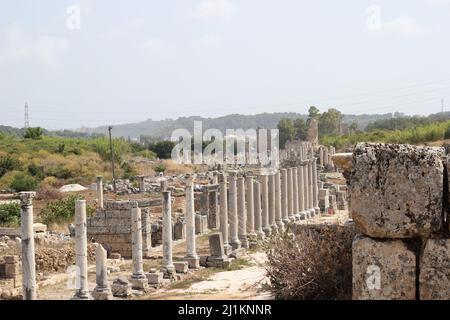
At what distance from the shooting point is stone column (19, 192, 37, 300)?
11.1 meters

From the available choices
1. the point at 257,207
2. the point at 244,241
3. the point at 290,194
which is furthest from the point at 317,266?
the point at 290,194

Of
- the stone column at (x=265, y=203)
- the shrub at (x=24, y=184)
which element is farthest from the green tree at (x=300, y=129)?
the stone column at (x=265, y=203)

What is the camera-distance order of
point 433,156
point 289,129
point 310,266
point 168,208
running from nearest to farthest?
point 433,156 → point 310,266 → point 168,208 → point 289,129

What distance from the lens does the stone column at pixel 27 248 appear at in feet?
36.4

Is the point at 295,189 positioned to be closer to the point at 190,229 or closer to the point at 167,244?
the point at 190,229

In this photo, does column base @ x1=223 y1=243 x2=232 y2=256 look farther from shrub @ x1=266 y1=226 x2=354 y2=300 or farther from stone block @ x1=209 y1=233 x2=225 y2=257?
shrub @ x1=266 y1=226 x2=354 y2=300

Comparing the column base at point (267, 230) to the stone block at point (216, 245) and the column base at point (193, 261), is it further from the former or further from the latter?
the column base at point (193, 261)

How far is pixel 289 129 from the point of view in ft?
389

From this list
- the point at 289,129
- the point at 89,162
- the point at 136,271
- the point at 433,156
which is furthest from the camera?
the point at 289,129

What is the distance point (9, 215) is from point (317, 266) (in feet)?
72.4

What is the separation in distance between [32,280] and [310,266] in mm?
Result: 5267

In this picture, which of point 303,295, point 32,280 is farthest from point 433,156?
point 32,280

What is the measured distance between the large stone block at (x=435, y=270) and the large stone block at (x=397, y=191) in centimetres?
14
